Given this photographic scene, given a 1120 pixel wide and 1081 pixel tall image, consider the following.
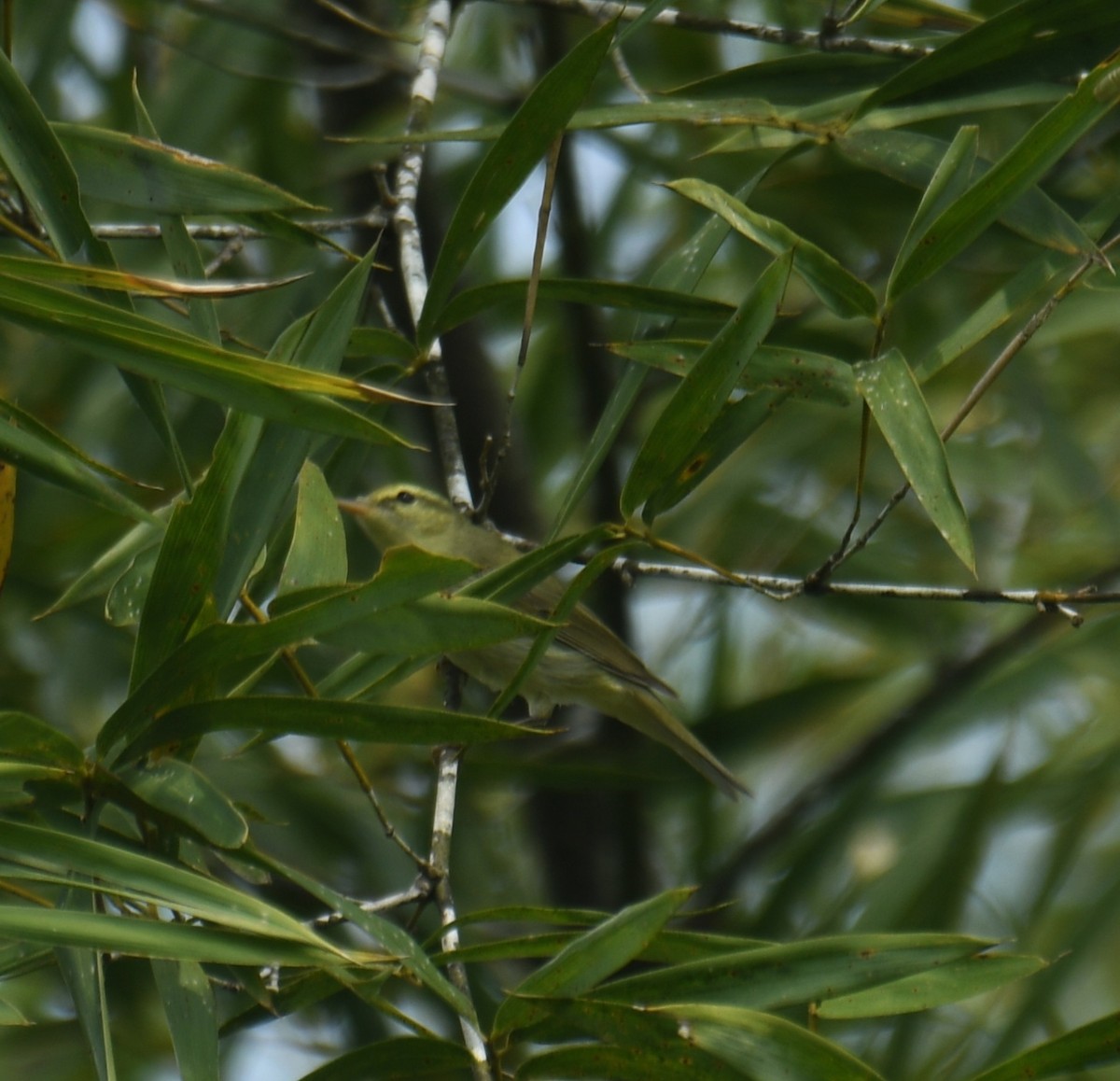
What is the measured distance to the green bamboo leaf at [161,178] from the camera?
5.13 ft

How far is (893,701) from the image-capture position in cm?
386

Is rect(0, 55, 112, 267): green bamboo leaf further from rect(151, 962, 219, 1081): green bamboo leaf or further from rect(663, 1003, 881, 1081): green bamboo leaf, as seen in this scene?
rect(663, 1003, 881, 1081): green bamboo leaf

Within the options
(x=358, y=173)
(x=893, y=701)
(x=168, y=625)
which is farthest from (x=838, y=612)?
(x=168, y=625)

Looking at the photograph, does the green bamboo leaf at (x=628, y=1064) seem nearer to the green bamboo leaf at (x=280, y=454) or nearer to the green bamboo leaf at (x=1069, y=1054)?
the green bamboo leaf at (x=1069, y=1054)

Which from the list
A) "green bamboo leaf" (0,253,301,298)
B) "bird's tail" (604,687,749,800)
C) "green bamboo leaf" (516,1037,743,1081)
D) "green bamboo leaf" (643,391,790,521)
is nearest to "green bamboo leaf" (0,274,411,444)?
"green bamboo leaf" (0,253,301,298)

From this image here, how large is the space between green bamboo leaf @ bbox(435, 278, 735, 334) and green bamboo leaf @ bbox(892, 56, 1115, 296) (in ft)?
0.73

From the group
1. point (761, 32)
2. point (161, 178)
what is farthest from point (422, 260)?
point (161, 178)

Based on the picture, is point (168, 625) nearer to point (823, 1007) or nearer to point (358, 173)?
point (823, 1007)

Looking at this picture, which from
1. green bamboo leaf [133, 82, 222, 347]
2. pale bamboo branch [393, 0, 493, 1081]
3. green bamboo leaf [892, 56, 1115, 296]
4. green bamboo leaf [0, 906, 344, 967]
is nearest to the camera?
green bamboo leaf [0, 906, 344, 967]

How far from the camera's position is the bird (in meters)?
2.86

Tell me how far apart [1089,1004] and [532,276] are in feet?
10.9

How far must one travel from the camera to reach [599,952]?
1291mm

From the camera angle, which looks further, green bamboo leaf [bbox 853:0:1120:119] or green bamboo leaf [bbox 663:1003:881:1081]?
green bamboo leaf [bbox 853:0:1120:119]

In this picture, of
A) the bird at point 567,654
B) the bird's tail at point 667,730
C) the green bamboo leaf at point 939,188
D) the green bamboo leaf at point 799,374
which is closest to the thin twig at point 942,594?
the green bamboo leaf at point 799,374
